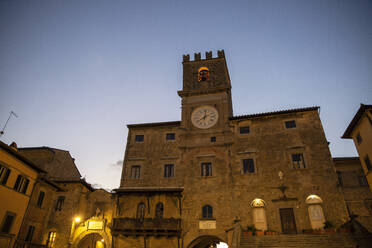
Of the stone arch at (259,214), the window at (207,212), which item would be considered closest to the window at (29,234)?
the window at (207,212)

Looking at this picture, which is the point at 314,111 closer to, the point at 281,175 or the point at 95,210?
the point at 281,175

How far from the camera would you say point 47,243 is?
23891 mm

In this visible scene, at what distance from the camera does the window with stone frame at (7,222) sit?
18.9 metres

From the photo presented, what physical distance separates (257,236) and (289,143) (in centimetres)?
924

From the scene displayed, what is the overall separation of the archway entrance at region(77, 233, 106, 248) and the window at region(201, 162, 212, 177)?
1232cm

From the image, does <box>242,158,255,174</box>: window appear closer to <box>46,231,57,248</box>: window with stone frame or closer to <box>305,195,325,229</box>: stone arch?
<box>305,195,325,229</box>: stone arch

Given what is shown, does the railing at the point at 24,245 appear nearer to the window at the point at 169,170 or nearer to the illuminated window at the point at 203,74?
the window at the point at 169,170

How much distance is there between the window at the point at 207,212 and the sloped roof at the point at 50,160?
18.2 metres

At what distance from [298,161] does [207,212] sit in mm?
9374

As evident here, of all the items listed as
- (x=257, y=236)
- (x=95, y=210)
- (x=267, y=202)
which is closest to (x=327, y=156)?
(x=267, y=202)

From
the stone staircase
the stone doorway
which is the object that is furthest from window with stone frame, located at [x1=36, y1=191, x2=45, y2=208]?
the stone doorway

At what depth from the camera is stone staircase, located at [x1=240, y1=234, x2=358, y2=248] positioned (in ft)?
53.4

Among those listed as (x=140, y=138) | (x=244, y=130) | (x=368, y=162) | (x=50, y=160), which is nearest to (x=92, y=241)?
(x=50, y=160)

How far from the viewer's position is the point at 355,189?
89.9ft
